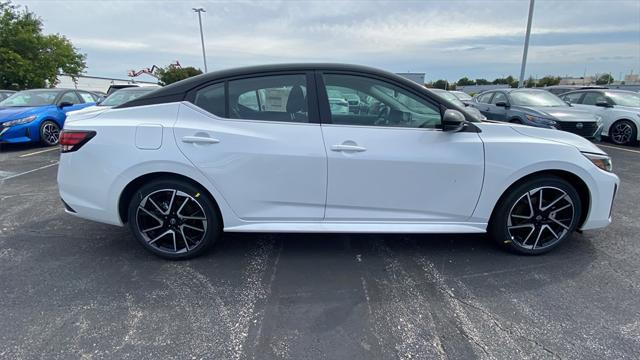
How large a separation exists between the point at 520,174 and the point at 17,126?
9.84 meters

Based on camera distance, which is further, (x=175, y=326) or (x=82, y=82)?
(x=82, y=82)

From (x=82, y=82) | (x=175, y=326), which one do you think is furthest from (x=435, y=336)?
(x=82, y=82)

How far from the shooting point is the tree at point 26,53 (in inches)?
851

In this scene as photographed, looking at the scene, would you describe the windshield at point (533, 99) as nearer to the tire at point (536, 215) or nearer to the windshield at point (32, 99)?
the tire at point (536, 215)

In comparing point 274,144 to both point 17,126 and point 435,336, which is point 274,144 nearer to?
point 435,336

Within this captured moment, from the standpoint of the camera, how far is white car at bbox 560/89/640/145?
902 centimetres

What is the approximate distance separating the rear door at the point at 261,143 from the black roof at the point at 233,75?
62 millimetres

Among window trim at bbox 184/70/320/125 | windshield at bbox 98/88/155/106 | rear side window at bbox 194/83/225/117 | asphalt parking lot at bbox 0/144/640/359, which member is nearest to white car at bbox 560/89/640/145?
asphalt parking lot at bbox 0/144/640/359

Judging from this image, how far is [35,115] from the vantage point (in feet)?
27.4

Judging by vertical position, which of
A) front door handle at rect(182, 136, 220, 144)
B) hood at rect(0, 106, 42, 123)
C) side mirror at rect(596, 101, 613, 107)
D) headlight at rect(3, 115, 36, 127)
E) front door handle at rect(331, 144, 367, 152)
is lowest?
headlight at rect(3, 115, 36, 127)

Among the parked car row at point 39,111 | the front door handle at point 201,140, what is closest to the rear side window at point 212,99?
the front door handle at point 201,140

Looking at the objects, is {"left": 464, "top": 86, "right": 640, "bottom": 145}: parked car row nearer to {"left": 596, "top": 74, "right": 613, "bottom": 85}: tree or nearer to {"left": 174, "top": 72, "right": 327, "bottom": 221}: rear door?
{"left": 174, "top": 72, "right": 327, "bottom": 221}: rear door

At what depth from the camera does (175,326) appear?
2285 mm

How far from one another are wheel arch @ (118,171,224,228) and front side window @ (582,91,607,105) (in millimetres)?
11010
